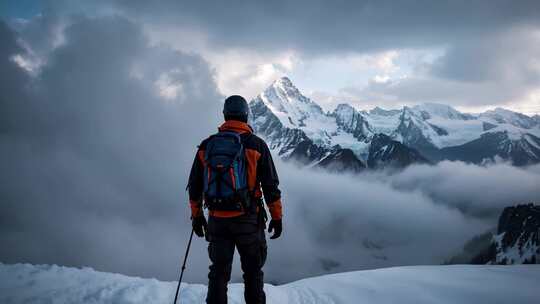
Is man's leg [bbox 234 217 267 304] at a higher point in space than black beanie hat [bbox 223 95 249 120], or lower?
lower

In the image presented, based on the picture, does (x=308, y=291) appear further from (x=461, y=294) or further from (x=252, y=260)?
(x=252, y=260)

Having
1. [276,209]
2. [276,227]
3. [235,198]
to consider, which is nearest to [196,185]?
[235,198]

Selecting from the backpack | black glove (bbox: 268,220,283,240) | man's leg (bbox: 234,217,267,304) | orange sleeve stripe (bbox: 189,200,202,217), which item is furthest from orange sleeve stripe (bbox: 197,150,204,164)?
black glove (bbox: 268,220,283,240)

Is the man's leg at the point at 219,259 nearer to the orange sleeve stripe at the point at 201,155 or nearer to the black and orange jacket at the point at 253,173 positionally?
the black and orange jacket at the point at 253,173

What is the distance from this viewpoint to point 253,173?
580 cm

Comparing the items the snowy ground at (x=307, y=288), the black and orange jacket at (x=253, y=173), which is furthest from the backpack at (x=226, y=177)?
the snowy ground at (x=307, y=288)

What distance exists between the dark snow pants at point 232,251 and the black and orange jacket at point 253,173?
21cm

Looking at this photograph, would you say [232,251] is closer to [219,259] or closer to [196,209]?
[219,259]

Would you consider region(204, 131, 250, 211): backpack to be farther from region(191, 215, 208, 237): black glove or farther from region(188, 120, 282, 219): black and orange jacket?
region(191, 215, 208, 237): black glove

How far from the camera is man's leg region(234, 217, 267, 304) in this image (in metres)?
5.64

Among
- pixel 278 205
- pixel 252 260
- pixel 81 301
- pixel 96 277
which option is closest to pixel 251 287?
pixel 252 260

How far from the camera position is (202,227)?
6297mm

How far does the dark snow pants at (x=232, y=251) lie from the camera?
219 inches

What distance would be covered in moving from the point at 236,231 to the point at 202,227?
40.1 inches
